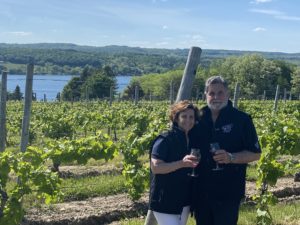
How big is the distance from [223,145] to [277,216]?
130 inches

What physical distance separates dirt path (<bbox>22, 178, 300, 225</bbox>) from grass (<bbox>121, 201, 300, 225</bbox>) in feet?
1.46

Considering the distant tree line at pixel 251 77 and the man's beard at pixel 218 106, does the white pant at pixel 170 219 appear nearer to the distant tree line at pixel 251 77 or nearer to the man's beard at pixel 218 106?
the man's beard at pixel 218 106

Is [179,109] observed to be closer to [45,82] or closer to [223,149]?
[223,149]

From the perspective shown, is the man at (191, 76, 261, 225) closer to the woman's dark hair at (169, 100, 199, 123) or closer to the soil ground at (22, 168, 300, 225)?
the woman's dark hair at (169, 100, 199, 123)

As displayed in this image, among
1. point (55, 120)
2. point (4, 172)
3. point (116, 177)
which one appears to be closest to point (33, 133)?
point (55, 120)

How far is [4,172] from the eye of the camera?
5.81 m

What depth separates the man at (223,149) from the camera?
164 inches

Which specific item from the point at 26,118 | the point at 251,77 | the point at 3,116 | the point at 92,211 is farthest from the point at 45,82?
the point at 26,118

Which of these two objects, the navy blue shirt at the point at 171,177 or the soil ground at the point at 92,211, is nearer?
the navy blue shirt at the point at 171,177

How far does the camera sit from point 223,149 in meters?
4.12

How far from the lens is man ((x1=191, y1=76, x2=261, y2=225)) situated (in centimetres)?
417

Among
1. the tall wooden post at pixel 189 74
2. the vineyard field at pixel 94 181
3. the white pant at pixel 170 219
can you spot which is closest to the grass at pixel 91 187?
the vineyard field at pixel 94 181

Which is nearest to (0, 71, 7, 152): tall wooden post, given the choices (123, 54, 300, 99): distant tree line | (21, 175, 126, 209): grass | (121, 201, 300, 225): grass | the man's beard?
(21, 175, 126, 209): grass

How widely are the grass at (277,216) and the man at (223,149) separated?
86.0 inches
